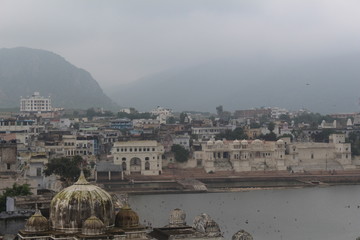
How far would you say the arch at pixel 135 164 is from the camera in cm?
5509

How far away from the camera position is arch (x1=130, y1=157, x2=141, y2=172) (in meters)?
55.1

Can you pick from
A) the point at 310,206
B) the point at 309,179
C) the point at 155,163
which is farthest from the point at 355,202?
the point at 155,163

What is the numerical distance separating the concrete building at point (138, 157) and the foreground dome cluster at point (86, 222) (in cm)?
3799

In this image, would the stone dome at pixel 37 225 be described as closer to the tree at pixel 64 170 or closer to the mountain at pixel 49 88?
the tree at pixel 64 170

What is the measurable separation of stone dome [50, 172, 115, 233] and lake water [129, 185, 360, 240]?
533 inches

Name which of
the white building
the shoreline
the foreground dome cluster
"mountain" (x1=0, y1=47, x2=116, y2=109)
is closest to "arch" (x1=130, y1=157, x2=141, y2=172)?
the shoreline

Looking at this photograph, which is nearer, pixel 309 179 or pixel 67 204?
pixel 67 204

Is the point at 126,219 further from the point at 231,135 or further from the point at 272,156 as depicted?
the point at 231,135

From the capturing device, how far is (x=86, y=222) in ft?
51.0

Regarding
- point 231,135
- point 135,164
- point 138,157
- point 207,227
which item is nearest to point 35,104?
point 231,135

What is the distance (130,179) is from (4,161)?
766 inches

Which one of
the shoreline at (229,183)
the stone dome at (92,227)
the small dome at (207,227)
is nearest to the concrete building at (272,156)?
the shoreline at (229,183)

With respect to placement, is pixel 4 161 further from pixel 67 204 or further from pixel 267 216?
pixel 67 204

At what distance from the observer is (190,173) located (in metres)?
56.2
